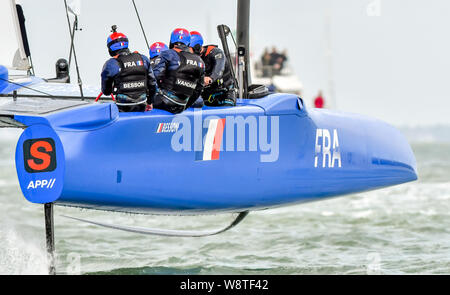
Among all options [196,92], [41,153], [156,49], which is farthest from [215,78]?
[41,153]

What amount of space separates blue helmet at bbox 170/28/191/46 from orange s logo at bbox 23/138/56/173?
1291mm

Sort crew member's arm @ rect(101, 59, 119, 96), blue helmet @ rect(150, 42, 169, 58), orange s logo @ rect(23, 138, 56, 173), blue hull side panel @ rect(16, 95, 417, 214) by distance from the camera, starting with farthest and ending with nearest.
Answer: blue helmet @ rect(150, 42, 169, 58) < crew member's arm @ rect(101, 59, 119, 96) < blue hull side panel @ rect(16, 95, 417, 214) < orange s logo @ rect(23, 138, 56, 173)

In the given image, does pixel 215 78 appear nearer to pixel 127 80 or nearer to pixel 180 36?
pixel 180 36

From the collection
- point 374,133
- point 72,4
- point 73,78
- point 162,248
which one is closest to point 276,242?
point 162,248

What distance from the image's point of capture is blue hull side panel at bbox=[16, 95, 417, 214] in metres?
5.62

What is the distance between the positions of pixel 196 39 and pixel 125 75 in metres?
0.72

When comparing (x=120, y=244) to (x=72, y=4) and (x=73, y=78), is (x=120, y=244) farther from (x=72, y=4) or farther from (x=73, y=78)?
(x=72, y=4)

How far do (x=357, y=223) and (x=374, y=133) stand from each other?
298cm

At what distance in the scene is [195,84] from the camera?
250 inches

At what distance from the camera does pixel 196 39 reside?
6.47 metres

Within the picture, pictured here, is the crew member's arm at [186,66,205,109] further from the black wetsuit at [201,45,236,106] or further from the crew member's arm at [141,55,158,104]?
the crew member's arm at [141,55,158,104]

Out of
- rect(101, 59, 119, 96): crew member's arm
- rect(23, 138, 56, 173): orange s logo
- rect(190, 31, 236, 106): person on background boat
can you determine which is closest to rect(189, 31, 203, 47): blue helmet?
rect(190, 31, 236, 106): person on background boat

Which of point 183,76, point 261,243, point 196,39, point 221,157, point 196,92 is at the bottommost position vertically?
point 261,243
